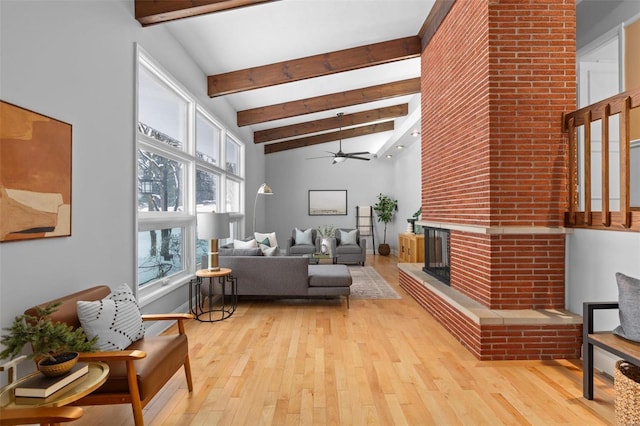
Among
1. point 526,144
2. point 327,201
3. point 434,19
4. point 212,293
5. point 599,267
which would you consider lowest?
point 212,293

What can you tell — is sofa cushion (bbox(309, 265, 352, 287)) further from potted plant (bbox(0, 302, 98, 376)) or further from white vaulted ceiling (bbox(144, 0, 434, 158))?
potted plant (bbox(0, 302, 98, 376))

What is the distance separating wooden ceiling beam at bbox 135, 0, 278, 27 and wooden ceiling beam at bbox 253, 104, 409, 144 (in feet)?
16.3

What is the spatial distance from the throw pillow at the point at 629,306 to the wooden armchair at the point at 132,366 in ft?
9.16

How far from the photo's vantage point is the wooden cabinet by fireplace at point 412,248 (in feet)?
23.1

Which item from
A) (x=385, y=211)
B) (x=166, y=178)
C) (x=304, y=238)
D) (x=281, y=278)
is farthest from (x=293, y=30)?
(x=385, y=211)

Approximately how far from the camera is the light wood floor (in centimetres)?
224

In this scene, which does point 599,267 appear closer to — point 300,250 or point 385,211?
point 300,250

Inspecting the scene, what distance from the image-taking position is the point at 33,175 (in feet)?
6.82

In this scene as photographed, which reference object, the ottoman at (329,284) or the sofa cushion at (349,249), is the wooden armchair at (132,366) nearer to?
the ottoman at (329,284)

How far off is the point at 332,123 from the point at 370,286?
13.0 ft

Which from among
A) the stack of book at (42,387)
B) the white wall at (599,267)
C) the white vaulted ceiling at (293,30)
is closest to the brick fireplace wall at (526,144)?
the white wall at (599,267)

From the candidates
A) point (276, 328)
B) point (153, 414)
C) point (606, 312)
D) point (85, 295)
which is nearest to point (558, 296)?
point (606, 312)

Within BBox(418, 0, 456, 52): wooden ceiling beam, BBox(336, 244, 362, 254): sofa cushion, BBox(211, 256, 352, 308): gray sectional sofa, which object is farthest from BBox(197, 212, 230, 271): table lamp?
BBox(336, 244, 362, 254): sofa cushion

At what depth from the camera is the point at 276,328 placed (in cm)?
394
